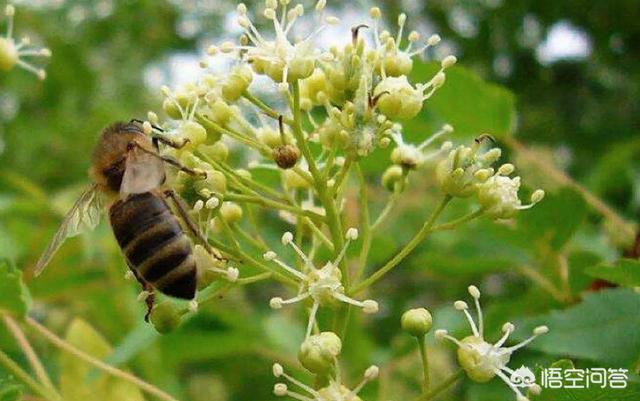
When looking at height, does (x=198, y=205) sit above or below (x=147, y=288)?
above

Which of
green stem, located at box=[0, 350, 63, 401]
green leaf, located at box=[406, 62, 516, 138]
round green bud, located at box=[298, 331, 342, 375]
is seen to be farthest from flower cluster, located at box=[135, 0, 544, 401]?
green leaf, located at box=[406, 62, 516, 138]

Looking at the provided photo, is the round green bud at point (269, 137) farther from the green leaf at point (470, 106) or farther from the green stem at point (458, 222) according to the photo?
the green leaf at point (470, 106)

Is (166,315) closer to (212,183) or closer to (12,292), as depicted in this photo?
(212,183)

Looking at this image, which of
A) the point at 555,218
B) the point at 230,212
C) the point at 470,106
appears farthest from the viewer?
the point at 470,106

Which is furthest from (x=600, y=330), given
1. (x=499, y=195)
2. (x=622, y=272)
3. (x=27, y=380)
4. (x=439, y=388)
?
(x=27, y=380)

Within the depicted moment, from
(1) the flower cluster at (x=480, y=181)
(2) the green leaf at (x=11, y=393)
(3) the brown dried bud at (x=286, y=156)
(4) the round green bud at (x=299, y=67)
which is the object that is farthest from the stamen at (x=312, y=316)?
(2) the green leaf at (x=11, y=393)

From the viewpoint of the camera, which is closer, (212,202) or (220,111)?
(212,202)
